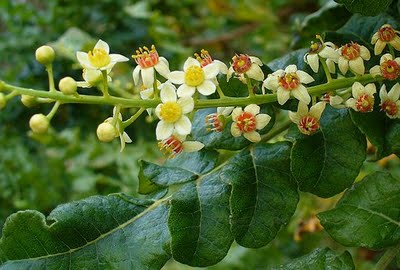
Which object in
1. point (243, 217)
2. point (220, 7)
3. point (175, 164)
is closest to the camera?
point (243, 217)

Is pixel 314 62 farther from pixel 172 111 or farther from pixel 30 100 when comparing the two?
pixel 30 100

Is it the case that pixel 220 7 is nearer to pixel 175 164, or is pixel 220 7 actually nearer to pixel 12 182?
pixel 12 182

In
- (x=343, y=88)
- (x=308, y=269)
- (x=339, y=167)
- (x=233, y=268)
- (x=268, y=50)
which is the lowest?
(x=233, y=268)

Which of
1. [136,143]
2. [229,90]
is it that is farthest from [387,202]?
[136,143]

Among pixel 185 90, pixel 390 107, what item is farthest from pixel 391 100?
pixel 185 90

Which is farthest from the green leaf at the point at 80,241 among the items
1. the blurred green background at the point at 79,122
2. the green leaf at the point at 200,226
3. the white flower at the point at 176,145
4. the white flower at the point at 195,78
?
the blurred green background at the point at 79,122
